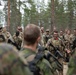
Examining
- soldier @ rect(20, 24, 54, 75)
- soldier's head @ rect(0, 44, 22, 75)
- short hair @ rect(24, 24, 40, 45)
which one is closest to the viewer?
soldier's head @ rect(0, 44, 22, 75)

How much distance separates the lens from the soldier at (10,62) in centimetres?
153

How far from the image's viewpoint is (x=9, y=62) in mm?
1556

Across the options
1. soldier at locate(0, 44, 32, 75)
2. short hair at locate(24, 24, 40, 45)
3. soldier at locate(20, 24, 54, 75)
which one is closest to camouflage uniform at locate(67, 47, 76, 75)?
soldier at locate(20, 24, 54, 75)

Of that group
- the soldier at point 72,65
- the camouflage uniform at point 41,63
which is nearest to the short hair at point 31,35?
the camouflage uniform at point 41,63

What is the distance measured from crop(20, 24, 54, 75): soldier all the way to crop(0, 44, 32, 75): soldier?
1.00m

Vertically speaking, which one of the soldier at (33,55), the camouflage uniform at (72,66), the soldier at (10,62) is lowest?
the camouflage uniform at (72,66)

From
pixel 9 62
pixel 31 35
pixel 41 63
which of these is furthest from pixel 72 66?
pixel 9 62

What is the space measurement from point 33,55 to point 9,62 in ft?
3.87

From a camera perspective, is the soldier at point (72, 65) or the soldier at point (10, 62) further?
the soldier at point (72, 65)

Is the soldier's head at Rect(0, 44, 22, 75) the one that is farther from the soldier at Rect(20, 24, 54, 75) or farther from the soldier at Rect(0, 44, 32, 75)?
the soldier at Rect(20, 24, 54, 75)

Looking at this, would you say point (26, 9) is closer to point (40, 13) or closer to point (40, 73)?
point (40, 13)

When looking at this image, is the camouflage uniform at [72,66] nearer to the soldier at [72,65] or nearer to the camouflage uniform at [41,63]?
the soldier at [72,65]

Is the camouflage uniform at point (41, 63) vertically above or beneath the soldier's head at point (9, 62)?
beneath

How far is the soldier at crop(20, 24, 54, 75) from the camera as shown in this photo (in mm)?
2681
